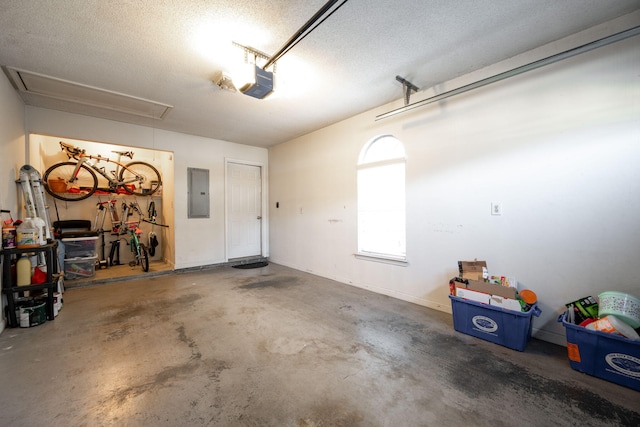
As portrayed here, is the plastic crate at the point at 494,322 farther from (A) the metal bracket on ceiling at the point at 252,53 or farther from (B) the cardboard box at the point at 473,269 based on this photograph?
(A) the metal bracket on ceiling at the point at 252,53

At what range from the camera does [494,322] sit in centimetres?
232

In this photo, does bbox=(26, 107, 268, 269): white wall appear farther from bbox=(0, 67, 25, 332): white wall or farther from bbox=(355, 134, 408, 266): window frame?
bbox=(355, 134, 408, 266): window frame

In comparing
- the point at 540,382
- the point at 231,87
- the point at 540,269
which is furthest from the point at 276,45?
the point at 540,382

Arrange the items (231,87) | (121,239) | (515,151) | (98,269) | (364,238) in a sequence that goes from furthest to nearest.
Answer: (121,239) → (98,269) → (364,238) → (231,87) → (515,151)

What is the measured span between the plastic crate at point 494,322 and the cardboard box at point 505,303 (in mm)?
35

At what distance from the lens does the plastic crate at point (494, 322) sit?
2.19 m

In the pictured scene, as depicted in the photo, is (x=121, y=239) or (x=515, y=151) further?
(x=121, y=239)

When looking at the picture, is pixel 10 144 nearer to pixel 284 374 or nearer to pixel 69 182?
pixel 69 182

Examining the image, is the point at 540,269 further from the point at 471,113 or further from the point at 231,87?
the point at 231,87

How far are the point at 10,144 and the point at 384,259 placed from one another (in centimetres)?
494

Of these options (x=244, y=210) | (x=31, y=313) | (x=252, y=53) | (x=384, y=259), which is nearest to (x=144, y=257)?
(x=244, y=210)

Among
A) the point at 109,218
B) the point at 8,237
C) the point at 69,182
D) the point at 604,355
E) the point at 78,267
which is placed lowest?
the point at 604,355

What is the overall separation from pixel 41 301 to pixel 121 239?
3.28 m

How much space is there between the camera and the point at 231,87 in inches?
120
